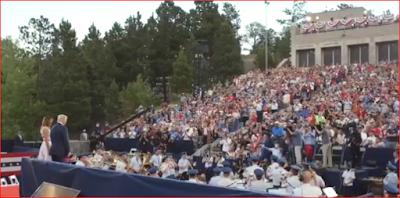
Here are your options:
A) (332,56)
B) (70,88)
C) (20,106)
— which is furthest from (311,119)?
(332,56)

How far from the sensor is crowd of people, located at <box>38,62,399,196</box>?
1363 centimetres

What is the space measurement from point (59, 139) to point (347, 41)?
44078 mm

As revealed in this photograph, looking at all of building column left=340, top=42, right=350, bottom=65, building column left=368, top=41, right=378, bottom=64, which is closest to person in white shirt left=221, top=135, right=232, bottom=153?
building column left=368, top=41, right=378, bottom=64

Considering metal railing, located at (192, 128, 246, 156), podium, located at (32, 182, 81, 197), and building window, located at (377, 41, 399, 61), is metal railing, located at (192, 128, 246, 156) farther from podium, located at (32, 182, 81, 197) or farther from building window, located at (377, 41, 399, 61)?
building window, located at (377, 41, 399, 61)

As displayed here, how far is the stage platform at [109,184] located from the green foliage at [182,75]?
4006 cm

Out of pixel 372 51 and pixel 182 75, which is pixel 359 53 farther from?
pixel 182 75

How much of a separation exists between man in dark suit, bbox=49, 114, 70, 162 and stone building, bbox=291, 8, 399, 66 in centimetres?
4105

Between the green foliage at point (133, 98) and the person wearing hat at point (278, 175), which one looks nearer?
the person wearing hat at point (278, 175)

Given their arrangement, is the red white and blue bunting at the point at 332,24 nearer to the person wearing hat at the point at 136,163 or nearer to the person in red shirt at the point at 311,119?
the person in red shirt at the point at 311,119

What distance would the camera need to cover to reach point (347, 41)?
167 ft

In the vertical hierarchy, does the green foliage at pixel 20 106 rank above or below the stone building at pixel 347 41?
below

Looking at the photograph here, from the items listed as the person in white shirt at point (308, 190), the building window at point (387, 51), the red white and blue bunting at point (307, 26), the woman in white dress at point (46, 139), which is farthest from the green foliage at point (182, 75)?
the person in white shirt at point (308, 190)

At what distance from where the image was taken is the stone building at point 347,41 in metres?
48.4

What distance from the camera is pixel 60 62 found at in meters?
42.8
